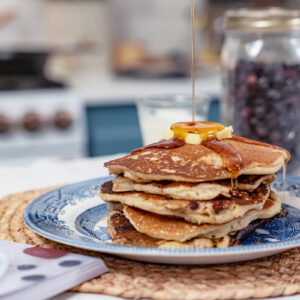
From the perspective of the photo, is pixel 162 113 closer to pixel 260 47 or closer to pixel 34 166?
pixel 260 47

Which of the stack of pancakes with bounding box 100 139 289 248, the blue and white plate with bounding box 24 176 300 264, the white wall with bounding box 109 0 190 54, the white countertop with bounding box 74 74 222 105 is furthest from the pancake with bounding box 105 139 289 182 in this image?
the white wall with bounding box 109 0 190 54

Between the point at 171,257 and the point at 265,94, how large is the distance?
2.23ft

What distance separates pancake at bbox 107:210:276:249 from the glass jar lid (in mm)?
628

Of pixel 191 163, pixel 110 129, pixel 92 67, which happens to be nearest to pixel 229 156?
pixel 191 163

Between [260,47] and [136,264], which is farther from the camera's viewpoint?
[260,47]

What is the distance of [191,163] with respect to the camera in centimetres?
83

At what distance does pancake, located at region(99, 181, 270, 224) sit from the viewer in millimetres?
786

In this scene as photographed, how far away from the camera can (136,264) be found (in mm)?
800

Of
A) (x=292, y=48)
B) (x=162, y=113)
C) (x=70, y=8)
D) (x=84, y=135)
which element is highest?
(x=70, y=8)

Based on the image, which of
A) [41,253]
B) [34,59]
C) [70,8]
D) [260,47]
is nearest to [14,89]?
[34,59]

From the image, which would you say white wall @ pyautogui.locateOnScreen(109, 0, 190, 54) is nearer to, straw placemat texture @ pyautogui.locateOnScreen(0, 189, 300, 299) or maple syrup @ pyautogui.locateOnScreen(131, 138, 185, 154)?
maple syrup @ pyautogui.locateOnScreen(131, 138, 185, 154)

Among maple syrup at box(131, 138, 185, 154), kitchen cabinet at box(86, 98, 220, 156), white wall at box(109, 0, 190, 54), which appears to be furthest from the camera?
white wall at box(109, 0, 190, 54)

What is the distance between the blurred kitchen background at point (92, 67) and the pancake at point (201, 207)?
180cm

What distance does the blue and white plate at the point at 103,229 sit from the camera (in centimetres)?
73
